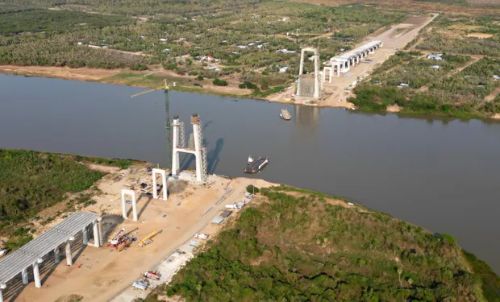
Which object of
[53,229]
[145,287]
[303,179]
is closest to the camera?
[145,287]

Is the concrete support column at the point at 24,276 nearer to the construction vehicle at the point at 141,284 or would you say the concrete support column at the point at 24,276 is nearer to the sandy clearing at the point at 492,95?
the construction vehicle at the point at 141,284

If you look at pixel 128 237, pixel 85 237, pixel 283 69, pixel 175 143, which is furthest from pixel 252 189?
pixel 283 69

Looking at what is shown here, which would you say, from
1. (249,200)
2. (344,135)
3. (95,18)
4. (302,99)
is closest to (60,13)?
(95,18)

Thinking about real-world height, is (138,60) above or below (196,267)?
above

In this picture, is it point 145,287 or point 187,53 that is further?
point 187,53

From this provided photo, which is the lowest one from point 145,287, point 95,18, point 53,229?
point 145,287

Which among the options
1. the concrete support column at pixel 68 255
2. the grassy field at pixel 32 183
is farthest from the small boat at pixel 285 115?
the concrete support column at pixel 68 255

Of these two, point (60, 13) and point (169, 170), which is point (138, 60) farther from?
point (60, 13)
